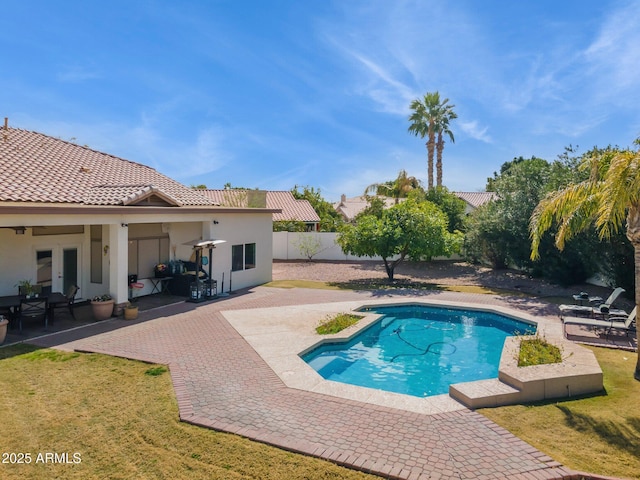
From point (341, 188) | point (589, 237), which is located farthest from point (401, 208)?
point (341, 188)

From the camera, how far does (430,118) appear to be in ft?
151

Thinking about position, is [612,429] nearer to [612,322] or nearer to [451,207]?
[612,322]

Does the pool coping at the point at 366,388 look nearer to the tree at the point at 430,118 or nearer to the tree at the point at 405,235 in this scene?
the tree at the point at 405,235

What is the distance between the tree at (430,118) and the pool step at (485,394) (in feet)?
130

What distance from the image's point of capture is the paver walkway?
589cm

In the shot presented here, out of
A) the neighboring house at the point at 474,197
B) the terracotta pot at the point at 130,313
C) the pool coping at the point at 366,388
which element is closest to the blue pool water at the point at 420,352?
the pool coping at the point at 366,388

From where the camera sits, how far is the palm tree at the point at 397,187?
44531 mm

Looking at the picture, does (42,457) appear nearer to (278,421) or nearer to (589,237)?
(278,421)

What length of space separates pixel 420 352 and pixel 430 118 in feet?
126

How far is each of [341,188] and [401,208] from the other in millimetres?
45819

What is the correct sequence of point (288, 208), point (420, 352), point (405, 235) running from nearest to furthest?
point (420, 352), point (405, 235), point (288, 208)

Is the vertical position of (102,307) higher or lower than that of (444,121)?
lower

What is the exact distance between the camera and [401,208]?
2433 centimetres

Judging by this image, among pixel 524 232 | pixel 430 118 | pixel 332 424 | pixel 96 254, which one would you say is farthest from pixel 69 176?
pixel 430 118
